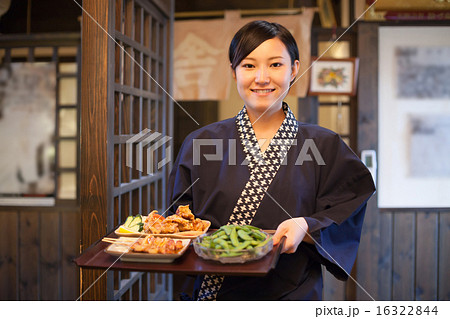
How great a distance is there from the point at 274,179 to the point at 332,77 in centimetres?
182

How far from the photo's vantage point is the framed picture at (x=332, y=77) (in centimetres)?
329

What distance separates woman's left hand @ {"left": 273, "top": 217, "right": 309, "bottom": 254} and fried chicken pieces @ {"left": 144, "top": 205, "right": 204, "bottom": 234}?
28 cm

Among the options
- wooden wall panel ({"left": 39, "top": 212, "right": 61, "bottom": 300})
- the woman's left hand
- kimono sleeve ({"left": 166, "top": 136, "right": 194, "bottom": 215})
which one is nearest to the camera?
the woman's left hand

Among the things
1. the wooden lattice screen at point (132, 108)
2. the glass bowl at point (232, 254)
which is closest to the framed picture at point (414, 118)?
the wooden lattice screen at point (132, 108)

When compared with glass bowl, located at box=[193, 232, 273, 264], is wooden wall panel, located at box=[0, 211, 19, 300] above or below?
below

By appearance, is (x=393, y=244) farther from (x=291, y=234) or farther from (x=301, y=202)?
(x=291, y=234)

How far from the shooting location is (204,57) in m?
3.51

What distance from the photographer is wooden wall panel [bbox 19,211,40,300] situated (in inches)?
134

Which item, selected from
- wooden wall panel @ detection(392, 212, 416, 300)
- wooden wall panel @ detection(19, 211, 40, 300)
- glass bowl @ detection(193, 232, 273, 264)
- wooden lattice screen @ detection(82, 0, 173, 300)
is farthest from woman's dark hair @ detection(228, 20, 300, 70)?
wooden wall panel @ detection(19, 211, 40, 300)

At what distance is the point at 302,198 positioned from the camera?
1.68 m

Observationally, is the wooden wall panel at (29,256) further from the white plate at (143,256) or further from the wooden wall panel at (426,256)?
the wooden wall panel at (426,256)

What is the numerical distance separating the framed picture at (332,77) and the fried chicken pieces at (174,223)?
1.94 meters

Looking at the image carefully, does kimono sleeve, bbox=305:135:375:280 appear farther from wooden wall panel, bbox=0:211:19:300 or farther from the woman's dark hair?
wooden wall panel, bbox=0:211:19:300

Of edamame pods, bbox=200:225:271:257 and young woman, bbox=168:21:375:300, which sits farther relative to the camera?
young woman, bbox=168:21:375:300
